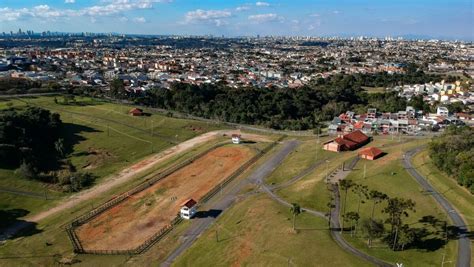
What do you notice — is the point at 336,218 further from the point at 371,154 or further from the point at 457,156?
the point at 371,154

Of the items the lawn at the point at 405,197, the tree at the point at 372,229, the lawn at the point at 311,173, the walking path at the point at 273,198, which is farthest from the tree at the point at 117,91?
the tree at the point at 372,229

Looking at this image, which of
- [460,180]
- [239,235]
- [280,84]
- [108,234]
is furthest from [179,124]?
[280,84]

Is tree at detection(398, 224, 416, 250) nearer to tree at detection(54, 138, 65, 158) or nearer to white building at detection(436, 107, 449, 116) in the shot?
tree at detection(54, 138, 65, 158)

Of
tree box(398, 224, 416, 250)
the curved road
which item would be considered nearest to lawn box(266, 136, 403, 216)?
the curved road

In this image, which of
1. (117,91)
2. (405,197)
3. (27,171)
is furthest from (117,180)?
(117,91)

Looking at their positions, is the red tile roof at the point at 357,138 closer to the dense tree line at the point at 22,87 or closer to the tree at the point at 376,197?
the tree at the point at 376,197

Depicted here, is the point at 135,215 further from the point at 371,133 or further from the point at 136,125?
the point at 371,133

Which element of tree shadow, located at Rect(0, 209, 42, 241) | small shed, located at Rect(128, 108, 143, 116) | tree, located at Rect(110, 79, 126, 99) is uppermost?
tree, located at Rect(110, 79, 126, 99)
